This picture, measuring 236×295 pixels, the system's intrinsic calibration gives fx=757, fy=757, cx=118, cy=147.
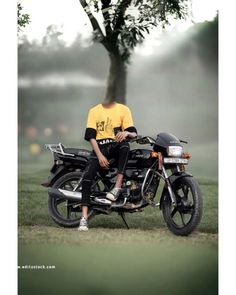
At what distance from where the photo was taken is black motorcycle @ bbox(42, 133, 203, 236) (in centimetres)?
662

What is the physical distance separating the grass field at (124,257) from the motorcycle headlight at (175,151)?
369 millimetres

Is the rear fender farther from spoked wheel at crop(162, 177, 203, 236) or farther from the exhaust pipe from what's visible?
spoked wheel at crop(162, 177, 203, 236)

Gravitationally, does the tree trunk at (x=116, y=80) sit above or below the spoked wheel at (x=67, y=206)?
above

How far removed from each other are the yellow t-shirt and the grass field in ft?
2.52

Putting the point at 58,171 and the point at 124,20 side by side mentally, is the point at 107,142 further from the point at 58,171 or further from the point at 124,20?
the point at 124,20

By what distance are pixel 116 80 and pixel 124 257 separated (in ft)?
5.36

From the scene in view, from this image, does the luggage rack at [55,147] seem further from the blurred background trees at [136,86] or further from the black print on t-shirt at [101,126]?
the black print on t-shirt at [101,126]

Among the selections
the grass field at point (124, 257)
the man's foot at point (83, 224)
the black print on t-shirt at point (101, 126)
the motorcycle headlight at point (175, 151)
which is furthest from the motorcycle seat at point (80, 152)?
the motorcycle headlight at point (175, 151)

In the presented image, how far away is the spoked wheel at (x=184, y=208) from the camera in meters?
6.52

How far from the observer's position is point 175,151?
6.73 metres

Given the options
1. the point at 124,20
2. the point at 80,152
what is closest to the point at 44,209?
the point at 80,152

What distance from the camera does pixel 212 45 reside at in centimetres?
698
